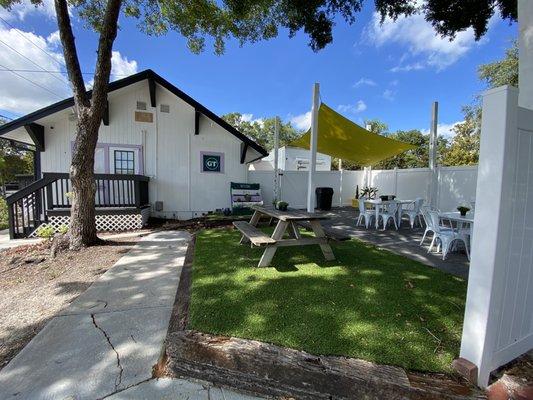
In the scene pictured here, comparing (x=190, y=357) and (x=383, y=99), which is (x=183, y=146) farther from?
(x=383, y=99)

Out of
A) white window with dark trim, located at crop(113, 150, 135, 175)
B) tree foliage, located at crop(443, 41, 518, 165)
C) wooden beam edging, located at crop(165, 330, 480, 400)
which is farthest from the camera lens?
tree foliage, located at crop(443, 41, 518, 165)

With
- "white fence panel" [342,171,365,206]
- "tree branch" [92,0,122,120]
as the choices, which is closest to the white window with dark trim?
"tree branch" [92,0,122,120]

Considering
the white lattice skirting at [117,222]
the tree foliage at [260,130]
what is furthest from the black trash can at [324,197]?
the tree foliage at [260,130]

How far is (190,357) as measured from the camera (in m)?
1.91

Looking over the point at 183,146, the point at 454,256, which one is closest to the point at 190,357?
the point at 454,256

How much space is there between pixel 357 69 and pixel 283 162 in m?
6.96

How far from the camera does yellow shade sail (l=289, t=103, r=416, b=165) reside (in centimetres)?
784

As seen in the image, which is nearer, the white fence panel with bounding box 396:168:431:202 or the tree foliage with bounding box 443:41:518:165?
the white fence panel with bounding box 396:168:431:202

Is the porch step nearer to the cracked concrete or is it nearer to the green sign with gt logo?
the cracked concrete

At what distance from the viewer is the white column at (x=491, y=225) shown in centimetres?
152

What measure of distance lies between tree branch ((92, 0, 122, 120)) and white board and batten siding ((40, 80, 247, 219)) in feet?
12.7

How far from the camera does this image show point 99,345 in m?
2.14

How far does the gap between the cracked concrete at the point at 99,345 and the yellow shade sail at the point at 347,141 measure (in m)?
6.39

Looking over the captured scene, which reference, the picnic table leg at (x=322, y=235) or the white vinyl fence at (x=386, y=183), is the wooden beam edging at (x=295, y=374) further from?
the white vinyl fence at (x=386, y=183)
